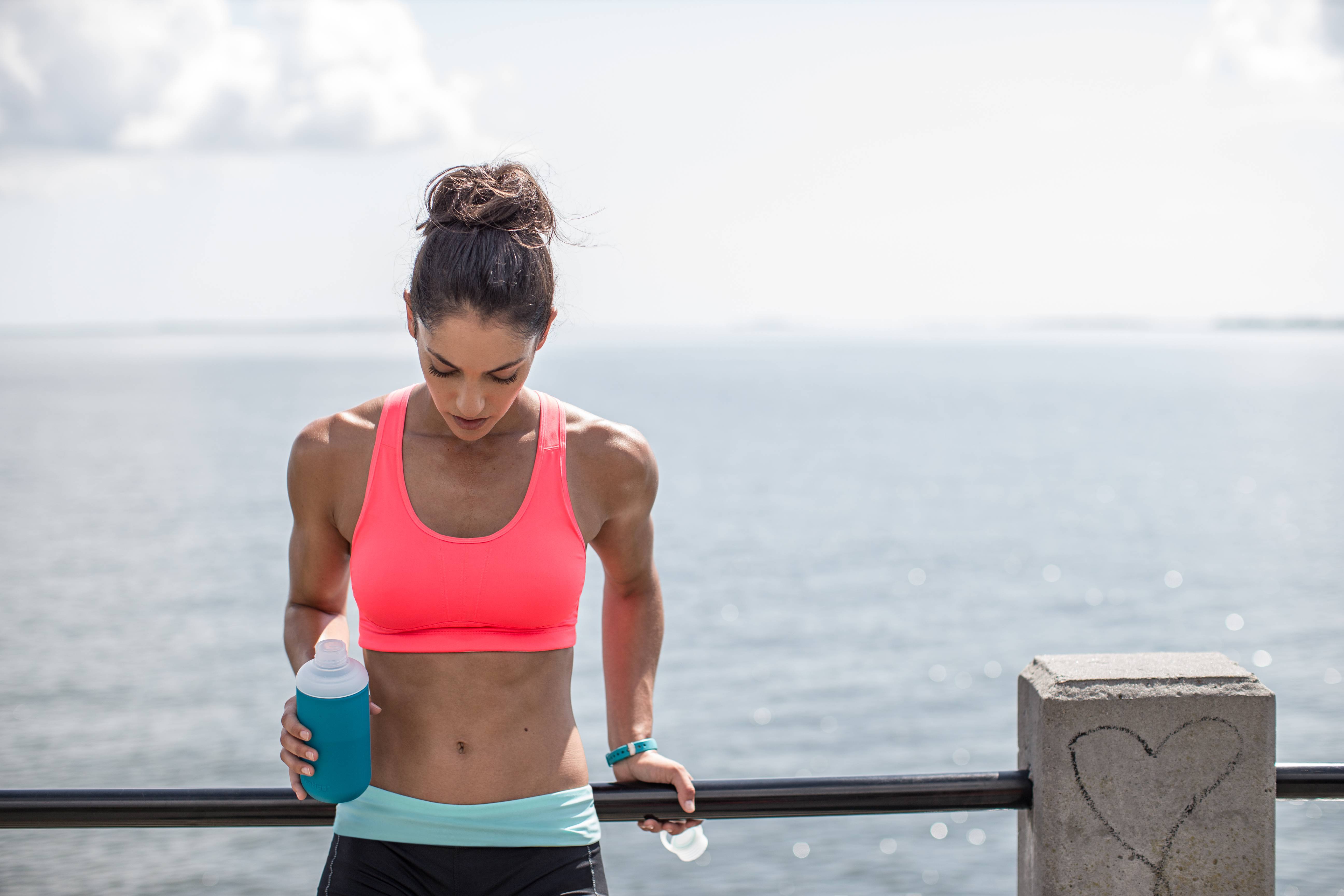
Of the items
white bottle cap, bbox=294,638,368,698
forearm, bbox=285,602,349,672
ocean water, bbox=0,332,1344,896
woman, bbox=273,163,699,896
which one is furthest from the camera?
ocean water, bbox=0,332,1344,896

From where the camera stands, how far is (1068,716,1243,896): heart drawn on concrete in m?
2.52

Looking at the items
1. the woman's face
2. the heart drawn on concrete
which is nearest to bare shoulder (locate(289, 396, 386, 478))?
the woman's face

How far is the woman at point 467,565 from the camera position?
2189mm

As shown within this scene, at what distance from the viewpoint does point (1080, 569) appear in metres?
37.1

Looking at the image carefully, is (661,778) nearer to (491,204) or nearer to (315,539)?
(315,539)

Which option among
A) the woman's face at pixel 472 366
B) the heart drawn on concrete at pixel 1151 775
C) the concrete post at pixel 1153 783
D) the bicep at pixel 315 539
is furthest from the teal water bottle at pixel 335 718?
the heart drawn on concrete at pixel 1151 775

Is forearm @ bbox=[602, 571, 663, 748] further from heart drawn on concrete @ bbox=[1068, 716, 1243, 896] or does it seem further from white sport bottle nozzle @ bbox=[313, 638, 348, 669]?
heart drawn on concrete @ bbox=[1068, 716, 1243, 896]

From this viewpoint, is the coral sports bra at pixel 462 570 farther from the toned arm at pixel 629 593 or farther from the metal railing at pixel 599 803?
the metal railing at pixel 599 803

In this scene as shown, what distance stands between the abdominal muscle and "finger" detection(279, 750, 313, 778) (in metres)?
0.16

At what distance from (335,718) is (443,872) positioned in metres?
0.37

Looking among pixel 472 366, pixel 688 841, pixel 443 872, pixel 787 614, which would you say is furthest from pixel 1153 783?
pixel 787 614

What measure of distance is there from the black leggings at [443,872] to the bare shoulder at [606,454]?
0.70m

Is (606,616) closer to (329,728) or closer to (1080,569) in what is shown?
(329,728)

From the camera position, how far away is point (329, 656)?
2.08 meters
